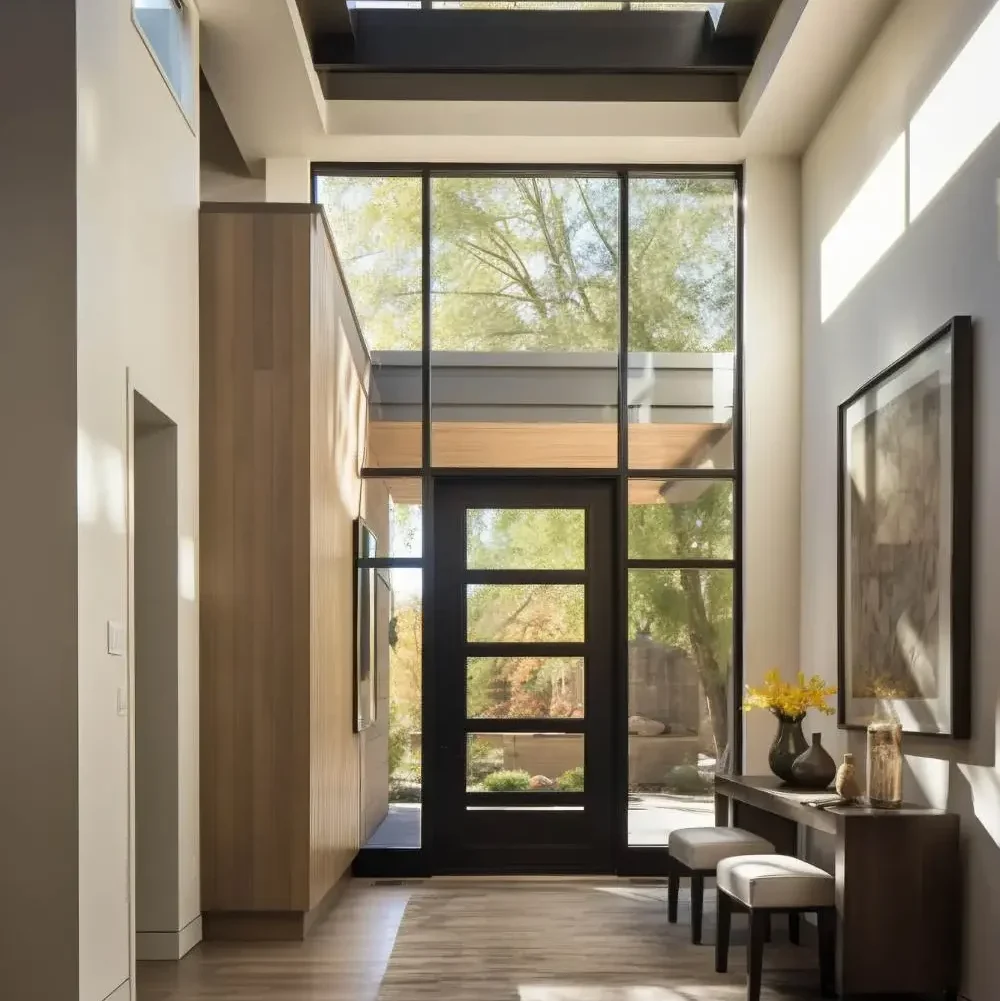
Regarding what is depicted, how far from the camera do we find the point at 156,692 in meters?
5.25

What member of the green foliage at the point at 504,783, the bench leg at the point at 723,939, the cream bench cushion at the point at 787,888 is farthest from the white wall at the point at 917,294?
the green foliage at the point at 504,783

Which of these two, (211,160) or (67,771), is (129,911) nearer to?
(67,771)

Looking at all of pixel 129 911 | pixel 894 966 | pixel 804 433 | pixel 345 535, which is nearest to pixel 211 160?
pixel 345 535

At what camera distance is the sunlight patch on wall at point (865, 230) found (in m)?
5.59

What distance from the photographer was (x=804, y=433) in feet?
24.0

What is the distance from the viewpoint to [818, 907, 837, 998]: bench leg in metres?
4.83

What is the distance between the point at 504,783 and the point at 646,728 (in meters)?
0.88

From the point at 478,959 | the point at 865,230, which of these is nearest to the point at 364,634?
the point at 478,959

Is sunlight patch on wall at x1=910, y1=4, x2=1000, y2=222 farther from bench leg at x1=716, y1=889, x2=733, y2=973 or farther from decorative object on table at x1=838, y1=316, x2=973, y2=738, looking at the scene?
bench leg at x1=716, y1=889, x2=733, y2=973

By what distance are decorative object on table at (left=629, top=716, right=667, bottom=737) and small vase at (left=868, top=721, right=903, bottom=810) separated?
2.67 m

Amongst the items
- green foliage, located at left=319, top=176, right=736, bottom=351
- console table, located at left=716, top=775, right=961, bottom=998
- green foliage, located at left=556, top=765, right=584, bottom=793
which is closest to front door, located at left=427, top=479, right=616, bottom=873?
green foliage, located at left=556, top=765, right=584, bottom=793

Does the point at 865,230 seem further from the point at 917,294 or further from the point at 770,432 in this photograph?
the point at 770,432

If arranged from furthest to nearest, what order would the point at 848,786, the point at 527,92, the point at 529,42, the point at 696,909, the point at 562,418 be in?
the point at 562,418 → the point at 527,92 → the point at 529,42 → the point at 696,909 → the point at 848,786

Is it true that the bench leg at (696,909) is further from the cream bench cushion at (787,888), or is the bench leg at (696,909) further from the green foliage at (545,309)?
the green foliage at (545,309)
